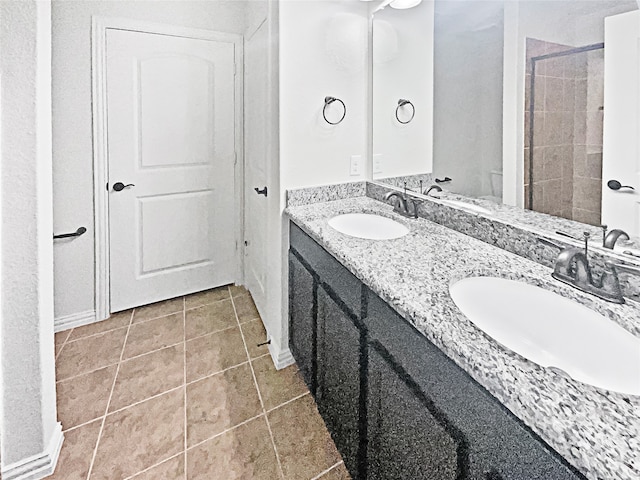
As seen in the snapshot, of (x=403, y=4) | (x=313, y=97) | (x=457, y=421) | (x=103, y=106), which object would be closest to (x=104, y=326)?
(x=103, y=106)

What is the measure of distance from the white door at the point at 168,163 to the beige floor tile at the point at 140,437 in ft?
3.79

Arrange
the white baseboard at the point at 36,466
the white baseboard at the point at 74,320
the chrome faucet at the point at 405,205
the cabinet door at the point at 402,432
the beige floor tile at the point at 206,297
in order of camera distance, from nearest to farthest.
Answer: the cabinet door at the point at 402,432, the white baseboard at the point at 36,466, the chrome faucet at the point at 405,205, the white baseboard at the point at 74,320, the beige floor tile at the point at 206,297

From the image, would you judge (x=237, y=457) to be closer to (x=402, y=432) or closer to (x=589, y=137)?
(x=402, y=432)

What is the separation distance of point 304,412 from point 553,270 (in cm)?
120

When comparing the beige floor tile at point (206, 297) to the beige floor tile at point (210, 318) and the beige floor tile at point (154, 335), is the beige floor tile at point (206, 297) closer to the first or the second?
the beige floor tile at point (210, 318)

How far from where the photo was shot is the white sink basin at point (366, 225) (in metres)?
1.73

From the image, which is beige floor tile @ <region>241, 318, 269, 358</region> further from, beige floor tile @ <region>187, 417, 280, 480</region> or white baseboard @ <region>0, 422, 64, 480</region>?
white baseboard @ <region>0, 422, 64, 480</region>

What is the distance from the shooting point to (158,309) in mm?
2795

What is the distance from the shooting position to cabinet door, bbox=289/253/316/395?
1629mm

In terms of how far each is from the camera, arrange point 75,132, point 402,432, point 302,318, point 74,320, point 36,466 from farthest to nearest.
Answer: point 74,320, point 75,132, point 302,318, point 36,466, point 402,432

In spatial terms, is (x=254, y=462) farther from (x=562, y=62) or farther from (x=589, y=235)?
(x=562, y=62)

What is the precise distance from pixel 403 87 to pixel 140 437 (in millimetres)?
2005

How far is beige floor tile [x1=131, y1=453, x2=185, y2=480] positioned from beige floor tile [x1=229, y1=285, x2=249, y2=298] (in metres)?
1.55

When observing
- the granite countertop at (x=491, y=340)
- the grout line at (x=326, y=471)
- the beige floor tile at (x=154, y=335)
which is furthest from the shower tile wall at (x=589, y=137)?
the beige floor tile at (x=154, y=335)
